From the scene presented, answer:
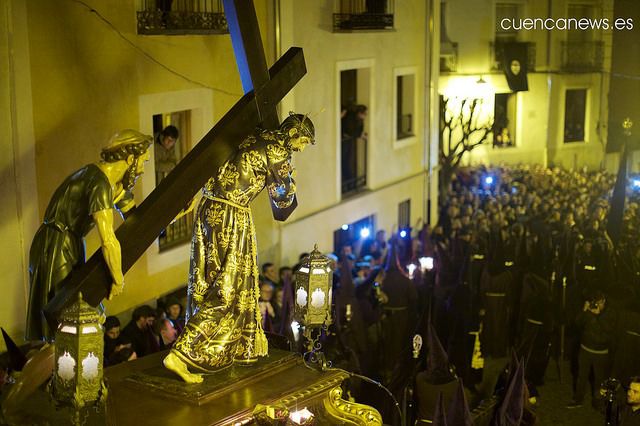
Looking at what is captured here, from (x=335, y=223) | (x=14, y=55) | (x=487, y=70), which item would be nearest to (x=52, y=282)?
(x=14, y=55)

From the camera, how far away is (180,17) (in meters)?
12.0

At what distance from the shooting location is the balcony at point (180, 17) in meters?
11.5

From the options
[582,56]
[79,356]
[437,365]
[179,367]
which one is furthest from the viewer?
[582,56]

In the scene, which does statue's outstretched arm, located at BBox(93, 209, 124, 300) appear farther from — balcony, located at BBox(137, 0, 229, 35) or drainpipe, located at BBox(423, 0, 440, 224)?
drainpipe, located at BBox(423, 0, 440, 224)

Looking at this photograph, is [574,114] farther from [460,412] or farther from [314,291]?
[460,412]

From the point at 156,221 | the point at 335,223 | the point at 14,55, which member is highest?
the point at 14,55

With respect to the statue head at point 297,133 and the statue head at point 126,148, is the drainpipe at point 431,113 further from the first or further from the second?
the statue head at point 126,148

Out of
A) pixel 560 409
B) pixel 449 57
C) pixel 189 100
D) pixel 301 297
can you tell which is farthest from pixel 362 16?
pixel 301 297

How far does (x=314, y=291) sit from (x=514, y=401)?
5.35 feet

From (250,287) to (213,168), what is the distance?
890 mm

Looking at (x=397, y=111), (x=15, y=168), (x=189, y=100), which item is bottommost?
(x=397, y=111)

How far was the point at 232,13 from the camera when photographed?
7.56 meters

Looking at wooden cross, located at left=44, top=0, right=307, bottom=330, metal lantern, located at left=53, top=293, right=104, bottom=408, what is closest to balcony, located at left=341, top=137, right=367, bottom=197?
wooden cross, located at left=44, top=0, right=307, bottom=330

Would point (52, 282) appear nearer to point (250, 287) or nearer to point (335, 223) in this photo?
point (250, 287)
